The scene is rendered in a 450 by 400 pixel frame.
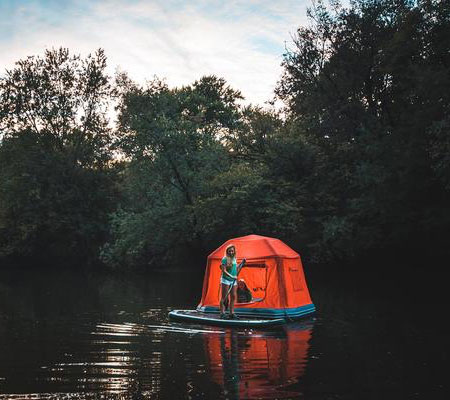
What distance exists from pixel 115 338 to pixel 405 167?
19303 mm

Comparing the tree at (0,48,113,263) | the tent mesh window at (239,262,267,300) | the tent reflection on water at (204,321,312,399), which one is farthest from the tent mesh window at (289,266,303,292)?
the tree at (0,48,113,263)

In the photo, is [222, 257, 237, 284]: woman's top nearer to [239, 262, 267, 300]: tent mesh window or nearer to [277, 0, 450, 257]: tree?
[239, 262, 267, 300]: tent mesh window

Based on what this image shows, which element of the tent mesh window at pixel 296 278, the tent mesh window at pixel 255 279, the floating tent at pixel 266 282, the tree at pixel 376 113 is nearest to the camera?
the floating tent at pixel 266 282

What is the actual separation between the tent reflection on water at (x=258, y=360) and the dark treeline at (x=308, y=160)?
1536 cm

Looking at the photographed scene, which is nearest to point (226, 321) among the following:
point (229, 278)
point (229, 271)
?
point (229, 278)

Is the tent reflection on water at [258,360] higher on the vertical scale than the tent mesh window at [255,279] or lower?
lower

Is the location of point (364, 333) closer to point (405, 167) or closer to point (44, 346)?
point (44, 346)

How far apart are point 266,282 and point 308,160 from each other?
19421 millimetres

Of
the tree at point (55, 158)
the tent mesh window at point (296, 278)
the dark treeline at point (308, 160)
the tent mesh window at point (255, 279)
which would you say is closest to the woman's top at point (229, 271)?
the tent mesh window at point (255, 279)

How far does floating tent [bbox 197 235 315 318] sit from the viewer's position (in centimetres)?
1521

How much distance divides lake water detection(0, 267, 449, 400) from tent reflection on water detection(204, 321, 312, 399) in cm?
2

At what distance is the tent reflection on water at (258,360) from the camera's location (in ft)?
25.2

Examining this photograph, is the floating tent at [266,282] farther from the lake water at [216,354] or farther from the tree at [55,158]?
the tree at [55,158]

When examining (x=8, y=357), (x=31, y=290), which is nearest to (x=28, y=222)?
(x=31, y=290)
